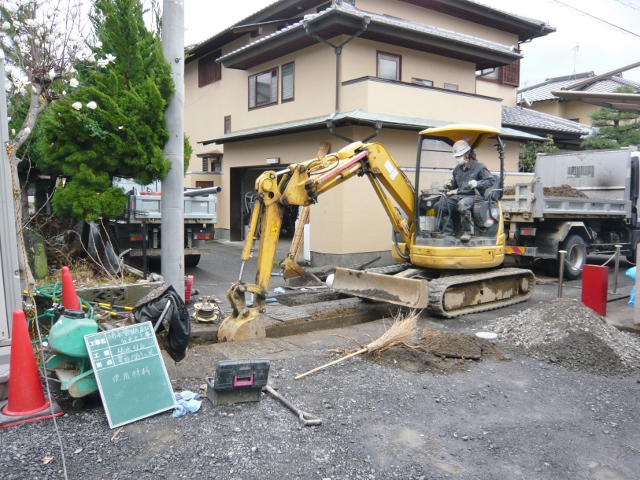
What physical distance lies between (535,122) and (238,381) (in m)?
17.8

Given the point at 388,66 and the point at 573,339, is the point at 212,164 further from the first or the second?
the point at 573,339

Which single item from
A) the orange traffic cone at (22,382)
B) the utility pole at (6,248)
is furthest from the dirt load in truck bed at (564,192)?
the orange traffic cone at (22,382)

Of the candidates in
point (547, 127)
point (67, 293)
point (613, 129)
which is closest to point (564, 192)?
point (547, 127)

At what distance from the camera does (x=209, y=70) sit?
20594mm

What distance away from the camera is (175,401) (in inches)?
173

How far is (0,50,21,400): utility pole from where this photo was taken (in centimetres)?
488

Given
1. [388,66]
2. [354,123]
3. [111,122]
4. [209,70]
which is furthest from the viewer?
[209,70]

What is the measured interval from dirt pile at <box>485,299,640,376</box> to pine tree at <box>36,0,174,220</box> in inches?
205

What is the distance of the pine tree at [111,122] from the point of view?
734cm

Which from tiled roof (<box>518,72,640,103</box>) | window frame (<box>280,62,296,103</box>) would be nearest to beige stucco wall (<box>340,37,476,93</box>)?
window frame (<box>280,62,296,103</box>)

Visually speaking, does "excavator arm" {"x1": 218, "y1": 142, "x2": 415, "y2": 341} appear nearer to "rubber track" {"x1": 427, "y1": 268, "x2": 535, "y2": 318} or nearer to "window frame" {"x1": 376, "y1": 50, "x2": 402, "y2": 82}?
Result: "rubber track" {"x1": 427, "y1": 268, "x2": 535, "y2": 318}

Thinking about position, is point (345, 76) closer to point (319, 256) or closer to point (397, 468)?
point (319, 256)

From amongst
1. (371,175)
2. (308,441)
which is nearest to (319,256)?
(371,175)

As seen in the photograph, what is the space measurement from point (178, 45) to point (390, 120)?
22.1 feet
